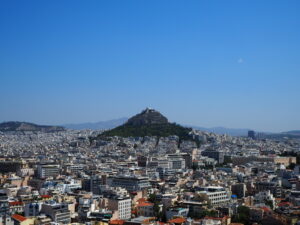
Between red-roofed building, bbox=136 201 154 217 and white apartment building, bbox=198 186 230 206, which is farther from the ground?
white apartment building, bbox=198 186 230 206

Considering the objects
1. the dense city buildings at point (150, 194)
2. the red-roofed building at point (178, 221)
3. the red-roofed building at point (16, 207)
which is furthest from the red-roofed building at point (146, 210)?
the red-roofed building at point (16, 207)

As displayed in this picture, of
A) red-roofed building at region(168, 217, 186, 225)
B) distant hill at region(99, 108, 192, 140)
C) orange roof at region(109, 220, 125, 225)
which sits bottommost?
orange roof at region(109, 220, 125, 225)

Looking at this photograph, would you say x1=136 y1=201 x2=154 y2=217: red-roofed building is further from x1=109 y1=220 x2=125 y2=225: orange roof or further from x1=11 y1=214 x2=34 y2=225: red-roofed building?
x1=11 y1=214 x2=34 y2=225: red-roofed building

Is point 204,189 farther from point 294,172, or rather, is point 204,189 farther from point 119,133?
point 119,133

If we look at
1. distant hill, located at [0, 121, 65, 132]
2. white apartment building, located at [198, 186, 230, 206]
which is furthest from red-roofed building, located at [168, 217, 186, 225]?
distant hill, located at [0, 121, 65, 132]

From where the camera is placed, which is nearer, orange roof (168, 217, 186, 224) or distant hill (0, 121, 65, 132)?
orange roof (168, 217, 186, 224)

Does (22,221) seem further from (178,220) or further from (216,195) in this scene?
(216,195)

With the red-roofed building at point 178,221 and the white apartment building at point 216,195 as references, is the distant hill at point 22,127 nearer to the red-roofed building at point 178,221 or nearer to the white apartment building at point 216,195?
the white apartment building at point 216,195

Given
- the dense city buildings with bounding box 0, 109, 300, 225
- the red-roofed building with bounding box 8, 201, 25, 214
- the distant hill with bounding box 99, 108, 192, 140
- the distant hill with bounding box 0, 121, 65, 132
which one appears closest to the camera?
the dense city buildings with bounding box 0, 109, 300, 225
